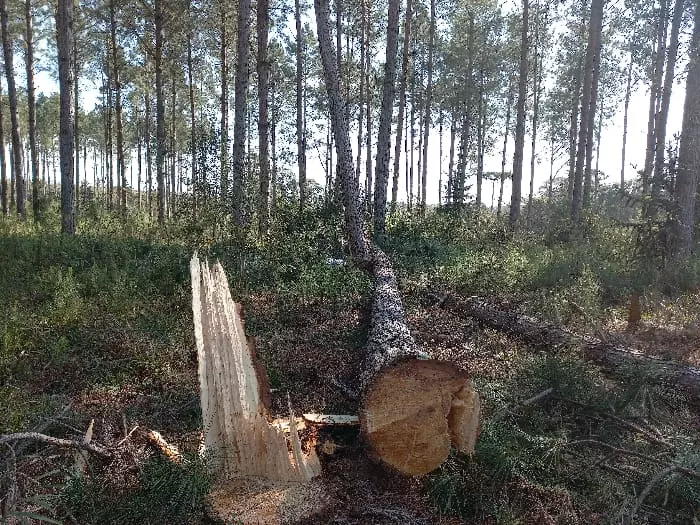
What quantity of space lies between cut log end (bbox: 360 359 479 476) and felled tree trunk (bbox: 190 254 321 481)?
1.66ft

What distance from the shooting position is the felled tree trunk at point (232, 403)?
320cm

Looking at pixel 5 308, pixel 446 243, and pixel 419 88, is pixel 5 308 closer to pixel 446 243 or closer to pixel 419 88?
pixel 446 243

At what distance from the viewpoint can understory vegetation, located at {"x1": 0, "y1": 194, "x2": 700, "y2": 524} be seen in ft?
10.1

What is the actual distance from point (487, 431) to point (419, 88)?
25885 mm

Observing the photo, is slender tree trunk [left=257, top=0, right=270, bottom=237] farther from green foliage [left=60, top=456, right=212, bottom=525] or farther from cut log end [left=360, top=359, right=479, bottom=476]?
green foliage [left=60, top=456, right=212, bottom=525]

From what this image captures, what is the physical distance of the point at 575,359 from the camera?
508cm

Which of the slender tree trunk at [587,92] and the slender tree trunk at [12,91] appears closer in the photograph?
the slender tree trunk at [587,92]

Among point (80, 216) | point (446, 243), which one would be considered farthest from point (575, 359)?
point (80, 216)

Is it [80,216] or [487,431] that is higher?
[80,216]

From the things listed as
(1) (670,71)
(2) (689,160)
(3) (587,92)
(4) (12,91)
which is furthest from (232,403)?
(4) (12,91)

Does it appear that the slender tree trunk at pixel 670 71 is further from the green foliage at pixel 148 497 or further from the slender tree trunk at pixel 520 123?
the green foliage at pixel 148 497

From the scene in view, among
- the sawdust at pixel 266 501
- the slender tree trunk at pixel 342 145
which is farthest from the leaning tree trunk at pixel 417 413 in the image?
the slender tree trunk at pixel 342 145

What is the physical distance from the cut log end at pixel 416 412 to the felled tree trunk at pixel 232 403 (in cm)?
51

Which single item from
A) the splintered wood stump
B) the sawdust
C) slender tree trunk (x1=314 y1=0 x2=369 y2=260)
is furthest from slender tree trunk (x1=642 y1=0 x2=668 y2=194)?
the sawdust
